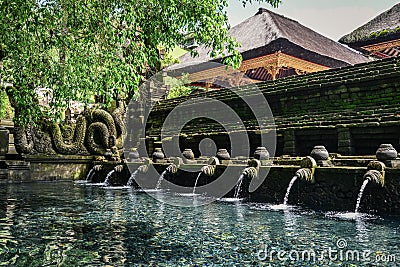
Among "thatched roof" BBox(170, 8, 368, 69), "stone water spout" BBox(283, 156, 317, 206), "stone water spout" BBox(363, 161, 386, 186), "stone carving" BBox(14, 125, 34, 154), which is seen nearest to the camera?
"stone water spout" BBox(363, 161, 386, 186)

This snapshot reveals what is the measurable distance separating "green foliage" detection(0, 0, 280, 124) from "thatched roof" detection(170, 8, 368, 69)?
1081 cm

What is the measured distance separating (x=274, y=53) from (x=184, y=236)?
14.7 metres

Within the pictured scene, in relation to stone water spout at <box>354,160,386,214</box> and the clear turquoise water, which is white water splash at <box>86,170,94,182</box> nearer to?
the clear turquoise water

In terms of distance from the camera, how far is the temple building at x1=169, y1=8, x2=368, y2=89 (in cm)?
1816

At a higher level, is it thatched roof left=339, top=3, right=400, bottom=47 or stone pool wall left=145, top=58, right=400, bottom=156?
thatched roof left=339, top=3, right=400, bottom=47

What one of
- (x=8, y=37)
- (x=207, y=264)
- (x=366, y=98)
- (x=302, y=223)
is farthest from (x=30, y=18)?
(x=366, y=98)

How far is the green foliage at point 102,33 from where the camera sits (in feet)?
19.0

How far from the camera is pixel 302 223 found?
19.1ft

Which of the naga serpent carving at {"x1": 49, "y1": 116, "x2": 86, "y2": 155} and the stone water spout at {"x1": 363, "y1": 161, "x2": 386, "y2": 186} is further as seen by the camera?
the naga serpent carving at {"x1": 49, "y1": 116, "x2": 86, "y2": 155}

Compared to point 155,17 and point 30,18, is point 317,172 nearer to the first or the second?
point 155,17

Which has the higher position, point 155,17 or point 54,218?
point 155,17

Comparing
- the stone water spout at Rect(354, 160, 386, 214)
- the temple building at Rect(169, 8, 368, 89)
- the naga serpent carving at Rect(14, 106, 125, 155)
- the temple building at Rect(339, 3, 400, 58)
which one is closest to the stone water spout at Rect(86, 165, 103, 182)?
the naga serpent carving at Rect(14, 106, 125, 155)

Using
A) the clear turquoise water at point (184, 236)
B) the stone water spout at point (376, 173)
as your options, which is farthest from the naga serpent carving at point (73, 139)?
the stone water spout at point (376, 173)

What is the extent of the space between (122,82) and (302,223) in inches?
141
